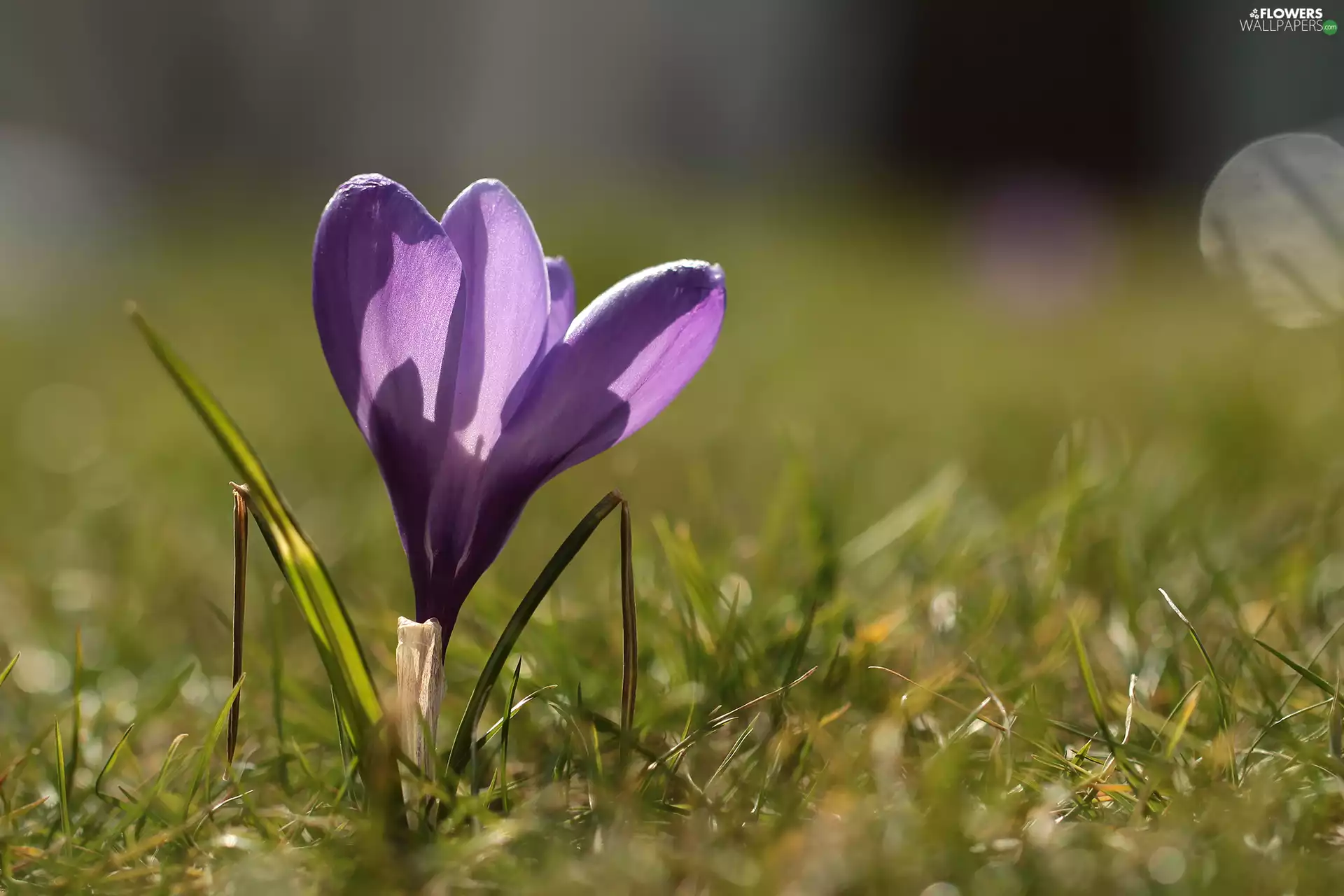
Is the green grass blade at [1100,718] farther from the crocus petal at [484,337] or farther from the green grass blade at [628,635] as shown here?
the crocus petal at [484,337]

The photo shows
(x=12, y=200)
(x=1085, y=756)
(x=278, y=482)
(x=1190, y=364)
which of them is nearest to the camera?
(x=1085, y=756)

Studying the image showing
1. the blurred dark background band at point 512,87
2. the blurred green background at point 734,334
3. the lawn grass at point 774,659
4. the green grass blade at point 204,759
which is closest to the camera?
the lawn grass at point 774,659

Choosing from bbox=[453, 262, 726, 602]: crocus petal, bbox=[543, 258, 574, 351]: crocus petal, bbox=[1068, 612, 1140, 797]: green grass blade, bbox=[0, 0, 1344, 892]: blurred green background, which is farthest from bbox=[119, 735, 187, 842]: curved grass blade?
bbox=[1068, 612, 1140, 797]: green grass blade

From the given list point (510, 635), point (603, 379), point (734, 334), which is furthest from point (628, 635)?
point (734, 334)

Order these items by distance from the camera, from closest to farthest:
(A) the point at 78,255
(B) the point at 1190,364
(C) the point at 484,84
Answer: (B) the point at 1190,364 < (A) the point at 78,255 < (C) the point at 484,84

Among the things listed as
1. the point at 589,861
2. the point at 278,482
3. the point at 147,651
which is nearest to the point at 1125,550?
the point at 589,861

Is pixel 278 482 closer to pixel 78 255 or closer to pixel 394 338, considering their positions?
pixel 394 338

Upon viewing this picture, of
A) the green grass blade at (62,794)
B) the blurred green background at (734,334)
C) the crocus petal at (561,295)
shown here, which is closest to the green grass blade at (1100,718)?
the blurred green background at (734,334)
